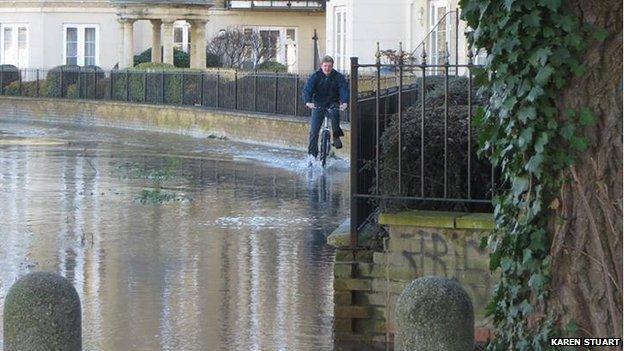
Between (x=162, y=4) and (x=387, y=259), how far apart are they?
31392 mm

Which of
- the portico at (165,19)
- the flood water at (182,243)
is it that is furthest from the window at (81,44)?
the flood water at (182,243)

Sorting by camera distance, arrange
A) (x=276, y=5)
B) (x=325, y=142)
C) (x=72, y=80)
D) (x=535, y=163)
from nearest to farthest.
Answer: (x=535, y=163)
(x=325, y=142)
(x=72, y=80)
(x=276, y=5)

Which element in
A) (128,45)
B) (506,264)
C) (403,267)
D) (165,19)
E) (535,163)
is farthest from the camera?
(128,45)

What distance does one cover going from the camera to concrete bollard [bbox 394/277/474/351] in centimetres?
658

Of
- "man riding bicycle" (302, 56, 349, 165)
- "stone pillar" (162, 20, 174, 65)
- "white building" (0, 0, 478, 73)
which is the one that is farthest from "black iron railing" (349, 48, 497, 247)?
"white building" (0, 0, 478, 73)

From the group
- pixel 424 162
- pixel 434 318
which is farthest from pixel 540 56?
pixel 424 162

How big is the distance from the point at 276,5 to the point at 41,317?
44.7 m

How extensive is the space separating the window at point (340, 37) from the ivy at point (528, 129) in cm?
3194

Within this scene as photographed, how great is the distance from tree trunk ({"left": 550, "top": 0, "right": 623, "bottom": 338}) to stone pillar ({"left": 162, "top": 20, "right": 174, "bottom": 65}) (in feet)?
112

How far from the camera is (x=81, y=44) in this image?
5212 cm

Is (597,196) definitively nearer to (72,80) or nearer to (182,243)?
(182,243)

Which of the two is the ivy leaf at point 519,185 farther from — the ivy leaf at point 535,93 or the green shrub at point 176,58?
the green shrub at point 176,58

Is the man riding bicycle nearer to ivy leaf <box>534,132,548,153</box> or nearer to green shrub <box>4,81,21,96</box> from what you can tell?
ivy leaf <box>534,132,548,153</box>

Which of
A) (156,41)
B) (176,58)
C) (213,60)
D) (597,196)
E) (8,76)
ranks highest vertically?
(156,41)
